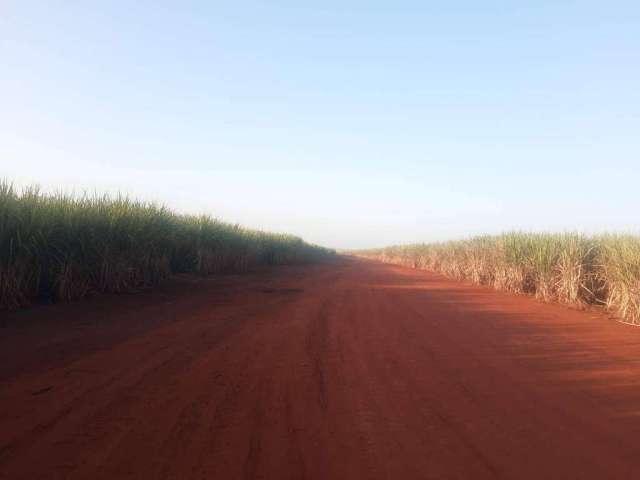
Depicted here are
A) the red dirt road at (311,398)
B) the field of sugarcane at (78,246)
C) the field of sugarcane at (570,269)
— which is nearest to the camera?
the red dirt road at (311,398)

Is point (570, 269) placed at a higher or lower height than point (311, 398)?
higher

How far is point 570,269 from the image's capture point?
785 cm

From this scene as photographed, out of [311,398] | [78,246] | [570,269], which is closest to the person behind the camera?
[311,398]

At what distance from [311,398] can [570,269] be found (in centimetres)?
689

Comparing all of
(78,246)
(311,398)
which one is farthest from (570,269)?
(78,246)

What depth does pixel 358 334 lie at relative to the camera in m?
5.03

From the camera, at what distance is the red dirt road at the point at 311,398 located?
2207 mm

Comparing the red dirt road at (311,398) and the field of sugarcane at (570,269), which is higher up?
the field of sugarcane at (570,269)

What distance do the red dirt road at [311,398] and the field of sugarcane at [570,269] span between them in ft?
4.05

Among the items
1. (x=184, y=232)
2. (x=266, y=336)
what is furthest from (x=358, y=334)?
(x=184, y=232)

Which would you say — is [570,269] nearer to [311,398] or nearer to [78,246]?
[311,398]

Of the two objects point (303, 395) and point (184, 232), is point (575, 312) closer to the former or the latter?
point (303, 395)

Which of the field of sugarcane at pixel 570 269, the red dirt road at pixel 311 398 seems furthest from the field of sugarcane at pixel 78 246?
the field of sugarcane at pixel 570 269

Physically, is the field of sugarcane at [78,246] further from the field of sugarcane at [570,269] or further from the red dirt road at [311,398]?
the field of sugarcane at [570,269]
